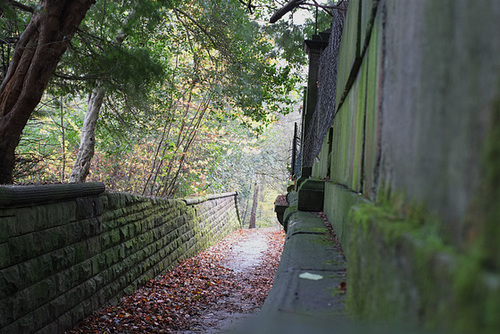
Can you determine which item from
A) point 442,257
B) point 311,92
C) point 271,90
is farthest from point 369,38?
point 271,90

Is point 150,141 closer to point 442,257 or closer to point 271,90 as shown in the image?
point 271,90

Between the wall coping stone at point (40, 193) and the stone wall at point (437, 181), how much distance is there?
3.15 meters

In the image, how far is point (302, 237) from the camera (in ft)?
8.29

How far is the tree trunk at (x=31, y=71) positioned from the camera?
201 inches

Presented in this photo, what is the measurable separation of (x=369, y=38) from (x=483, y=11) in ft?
4.24

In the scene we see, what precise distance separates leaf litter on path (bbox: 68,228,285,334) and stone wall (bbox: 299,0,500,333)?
4.27 meters

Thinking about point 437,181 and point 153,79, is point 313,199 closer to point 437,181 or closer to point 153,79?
point 437,181

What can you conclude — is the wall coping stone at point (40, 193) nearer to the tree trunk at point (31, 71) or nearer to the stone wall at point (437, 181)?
the tree trunk at point (31, 71)

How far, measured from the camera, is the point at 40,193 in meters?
3.68

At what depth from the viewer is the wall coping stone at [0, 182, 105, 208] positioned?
10.8 feet

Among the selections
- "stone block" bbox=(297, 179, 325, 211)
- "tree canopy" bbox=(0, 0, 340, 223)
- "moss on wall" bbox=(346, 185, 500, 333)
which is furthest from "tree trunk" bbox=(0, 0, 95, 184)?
"moss on wall" bbox=(346, 185, 500, 333)

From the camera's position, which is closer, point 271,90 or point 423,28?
point 423,28

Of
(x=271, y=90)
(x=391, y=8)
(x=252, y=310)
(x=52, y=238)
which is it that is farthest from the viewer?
(x=271, y=90)

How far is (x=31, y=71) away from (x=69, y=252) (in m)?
2.52
